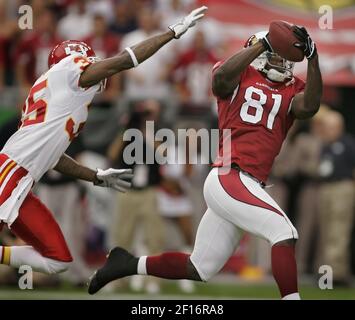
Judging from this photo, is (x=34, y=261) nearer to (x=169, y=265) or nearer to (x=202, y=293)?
(x=169, y=265)

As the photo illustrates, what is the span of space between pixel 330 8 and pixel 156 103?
6.93ft

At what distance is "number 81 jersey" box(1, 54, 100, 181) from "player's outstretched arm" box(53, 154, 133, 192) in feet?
1.14

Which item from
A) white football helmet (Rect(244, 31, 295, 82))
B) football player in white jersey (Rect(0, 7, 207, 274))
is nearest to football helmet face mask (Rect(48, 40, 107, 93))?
football player in white jersey (Rect(0, 7, 207, 274))

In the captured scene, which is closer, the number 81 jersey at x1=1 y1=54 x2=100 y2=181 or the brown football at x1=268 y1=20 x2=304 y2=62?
the brown football at x1=268 y1=20 x2=304 y2=62

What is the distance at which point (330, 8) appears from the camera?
37.0 feet

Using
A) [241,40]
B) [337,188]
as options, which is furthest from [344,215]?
[241,40]

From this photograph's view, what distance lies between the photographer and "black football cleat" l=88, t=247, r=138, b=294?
23.3 feet

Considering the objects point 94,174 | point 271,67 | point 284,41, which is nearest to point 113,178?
point 94,174

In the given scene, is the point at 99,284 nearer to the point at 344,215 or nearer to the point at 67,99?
the point at 67,99

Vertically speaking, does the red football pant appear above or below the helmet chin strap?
below

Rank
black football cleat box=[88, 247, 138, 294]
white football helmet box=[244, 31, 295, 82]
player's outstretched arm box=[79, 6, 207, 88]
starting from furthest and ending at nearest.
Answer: black football cleat box=[88, 247, 138, 294], white football helmet box=[244, 31, 295, 82], player's outstretched arm box=[79, 6, 207, 88]

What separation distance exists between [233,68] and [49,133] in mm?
1209

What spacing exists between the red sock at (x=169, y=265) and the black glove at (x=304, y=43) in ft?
4.82

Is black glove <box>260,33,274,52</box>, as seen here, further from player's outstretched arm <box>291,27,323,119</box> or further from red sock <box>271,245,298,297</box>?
red sock <box>271,245,298,297</box>
